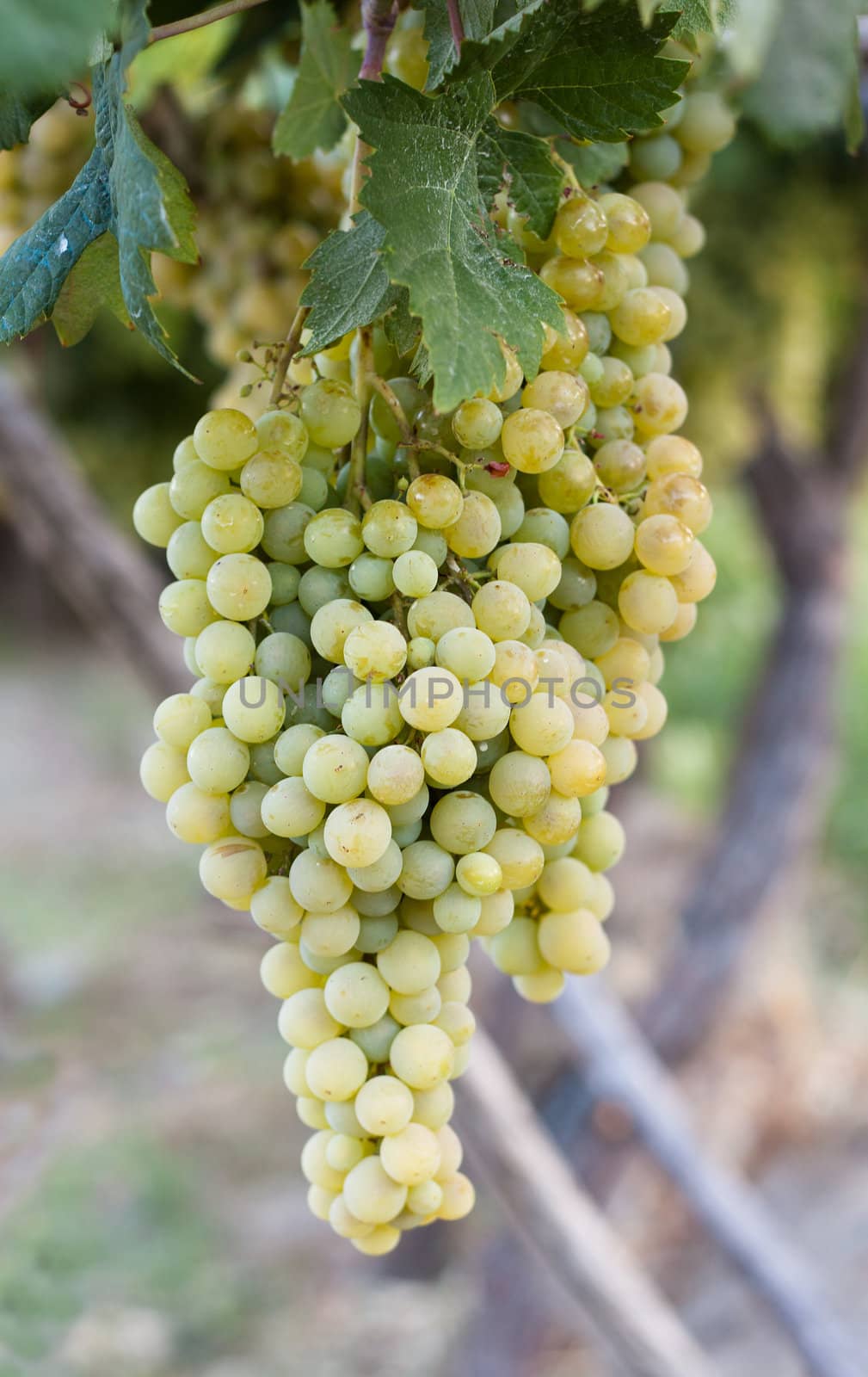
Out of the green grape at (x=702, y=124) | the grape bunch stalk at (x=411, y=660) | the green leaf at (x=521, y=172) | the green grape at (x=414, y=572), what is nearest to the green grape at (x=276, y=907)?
the grape bunch stalk at (x=411, y=660)

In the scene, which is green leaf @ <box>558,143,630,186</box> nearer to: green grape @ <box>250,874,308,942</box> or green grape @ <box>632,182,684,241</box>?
green grape @ <box>632,182,684,241</box>

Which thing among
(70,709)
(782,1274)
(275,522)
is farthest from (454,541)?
(70,709)

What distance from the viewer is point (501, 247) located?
1.00ft

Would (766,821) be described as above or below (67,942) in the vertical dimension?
above

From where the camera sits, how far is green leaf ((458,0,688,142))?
1.01 ft

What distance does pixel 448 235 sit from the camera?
30 cm

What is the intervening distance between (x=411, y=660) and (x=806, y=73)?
1.14 feet

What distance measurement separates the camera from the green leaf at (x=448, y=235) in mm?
281

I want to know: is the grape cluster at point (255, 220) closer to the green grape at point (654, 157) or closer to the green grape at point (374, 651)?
the green grape at point (654, 157)

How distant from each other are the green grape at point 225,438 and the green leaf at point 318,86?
168mm

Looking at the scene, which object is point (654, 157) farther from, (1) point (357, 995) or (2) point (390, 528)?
(1) point (357, 995)

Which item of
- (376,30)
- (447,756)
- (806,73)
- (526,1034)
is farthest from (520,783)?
(526,1034)

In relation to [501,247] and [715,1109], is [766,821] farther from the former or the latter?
[501,247]

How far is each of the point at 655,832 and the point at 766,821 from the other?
117cm
